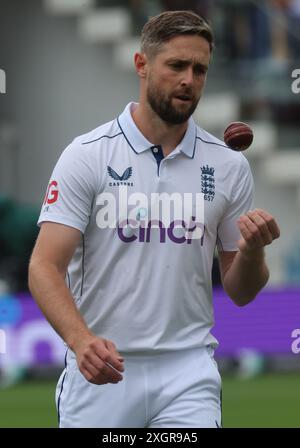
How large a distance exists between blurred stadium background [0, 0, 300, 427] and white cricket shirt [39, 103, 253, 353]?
8036mm

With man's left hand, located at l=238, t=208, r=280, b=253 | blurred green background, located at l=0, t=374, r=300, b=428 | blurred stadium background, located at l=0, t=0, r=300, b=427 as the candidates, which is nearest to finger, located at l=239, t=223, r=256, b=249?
man's left hand, located at l=238, t=208, r=280, b=253

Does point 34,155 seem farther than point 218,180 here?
Yes

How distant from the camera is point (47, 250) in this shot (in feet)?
16.1

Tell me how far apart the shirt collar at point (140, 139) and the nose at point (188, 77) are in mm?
308

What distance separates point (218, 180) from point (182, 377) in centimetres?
77

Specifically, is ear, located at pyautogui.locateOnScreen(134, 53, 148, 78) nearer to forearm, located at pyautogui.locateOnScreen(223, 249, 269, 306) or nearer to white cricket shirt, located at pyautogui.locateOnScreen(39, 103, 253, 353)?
white cricket shirt, located at pyautogui.locateOnScreen(39, 103, 253, 353)

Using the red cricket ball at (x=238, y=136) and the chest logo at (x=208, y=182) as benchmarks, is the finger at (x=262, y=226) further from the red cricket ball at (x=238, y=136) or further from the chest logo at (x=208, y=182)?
the red cricket ball at (x=238, y=136)

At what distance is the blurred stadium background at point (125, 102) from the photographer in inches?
528

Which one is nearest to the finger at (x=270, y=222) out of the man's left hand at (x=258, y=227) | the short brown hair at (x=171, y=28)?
the man's left hand at (x=258, y=227)

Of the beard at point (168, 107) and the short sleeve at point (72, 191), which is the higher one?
the beard at point (168, 107)

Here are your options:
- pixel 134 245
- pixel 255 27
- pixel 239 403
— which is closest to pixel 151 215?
pixel 134 245
